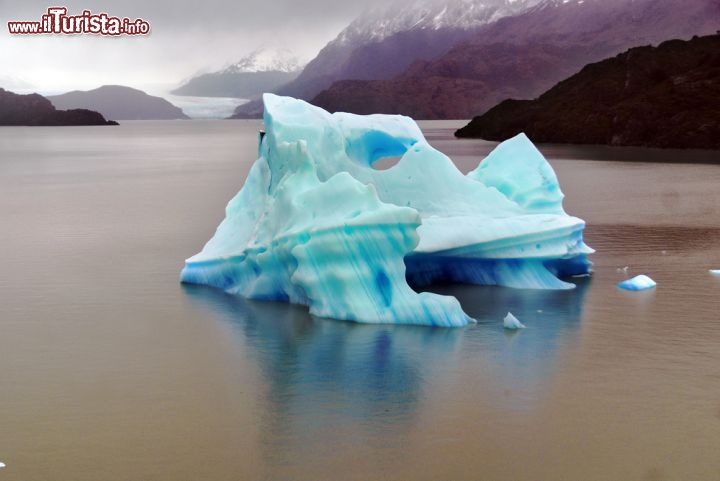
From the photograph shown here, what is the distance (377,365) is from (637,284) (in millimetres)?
6552

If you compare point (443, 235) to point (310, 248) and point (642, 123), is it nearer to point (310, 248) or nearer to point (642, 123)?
point (310, 248)

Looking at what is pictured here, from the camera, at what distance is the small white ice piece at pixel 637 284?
16375 millimetres

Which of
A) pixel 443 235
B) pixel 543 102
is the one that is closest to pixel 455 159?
pixel 543 102

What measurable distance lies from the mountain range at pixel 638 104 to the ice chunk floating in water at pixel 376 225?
5198 cm

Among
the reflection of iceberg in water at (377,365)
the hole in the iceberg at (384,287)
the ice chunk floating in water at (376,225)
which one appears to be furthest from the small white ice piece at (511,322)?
the hole in the iceberg at (384,287)

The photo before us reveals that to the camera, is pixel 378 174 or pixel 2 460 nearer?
pixel 2 460

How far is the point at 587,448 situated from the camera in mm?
9109

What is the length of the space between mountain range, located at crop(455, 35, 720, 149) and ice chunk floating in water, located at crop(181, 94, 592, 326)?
52.0 meters

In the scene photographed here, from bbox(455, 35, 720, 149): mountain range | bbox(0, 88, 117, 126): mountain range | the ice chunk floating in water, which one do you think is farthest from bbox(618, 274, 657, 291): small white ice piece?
bbox(0, 88, 117, 126): mountain range

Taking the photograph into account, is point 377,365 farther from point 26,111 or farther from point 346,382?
point 26,111

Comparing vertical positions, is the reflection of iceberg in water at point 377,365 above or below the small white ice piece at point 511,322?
below

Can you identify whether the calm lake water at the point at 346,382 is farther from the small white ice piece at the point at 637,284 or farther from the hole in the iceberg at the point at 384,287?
the hole in the iceberg at the point at 384,287

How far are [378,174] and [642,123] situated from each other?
58.2 m

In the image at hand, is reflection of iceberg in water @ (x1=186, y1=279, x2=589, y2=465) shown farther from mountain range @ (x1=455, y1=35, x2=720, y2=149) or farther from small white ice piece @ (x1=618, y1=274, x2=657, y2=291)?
mountain range @ (x1=455, y1=35, x2=720, y2=149)
